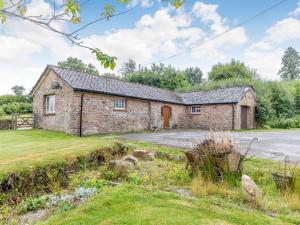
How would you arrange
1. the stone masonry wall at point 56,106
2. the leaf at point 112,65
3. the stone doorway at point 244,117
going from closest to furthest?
the leaf at point 112,65
the stone masonry wall at point 56,106
the stone doorway at point 244,117

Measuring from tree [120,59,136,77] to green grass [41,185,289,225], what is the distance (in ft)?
159

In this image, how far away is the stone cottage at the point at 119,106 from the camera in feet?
46.9

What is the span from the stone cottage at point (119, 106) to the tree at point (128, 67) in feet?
98.1

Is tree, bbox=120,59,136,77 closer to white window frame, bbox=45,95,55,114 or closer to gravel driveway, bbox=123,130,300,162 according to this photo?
white window frame, bbox=45,95,55,114

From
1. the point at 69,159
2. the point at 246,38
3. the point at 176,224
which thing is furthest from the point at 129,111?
the point at 176,224

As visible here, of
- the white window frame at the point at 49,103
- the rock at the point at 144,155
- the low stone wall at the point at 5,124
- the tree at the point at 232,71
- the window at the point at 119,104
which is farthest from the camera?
the tree at the point at 232,71

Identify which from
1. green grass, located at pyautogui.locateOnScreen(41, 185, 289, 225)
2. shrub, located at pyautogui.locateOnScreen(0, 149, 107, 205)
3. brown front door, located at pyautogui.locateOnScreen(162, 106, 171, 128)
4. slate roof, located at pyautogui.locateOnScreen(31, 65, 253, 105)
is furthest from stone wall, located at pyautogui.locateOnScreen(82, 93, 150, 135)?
green grass, located at pyautogui.locateOnScreen(41, 185, 289, 225)

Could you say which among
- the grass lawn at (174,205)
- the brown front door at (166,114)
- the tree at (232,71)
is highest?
the tree at (232,71)

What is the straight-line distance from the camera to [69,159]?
6121 millimetres

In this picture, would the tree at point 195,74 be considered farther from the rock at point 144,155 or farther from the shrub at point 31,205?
the shrub at point 31,205

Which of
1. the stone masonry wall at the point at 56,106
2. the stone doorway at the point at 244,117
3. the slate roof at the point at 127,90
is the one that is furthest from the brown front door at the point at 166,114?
the stone masonry wall at the point at 56,106

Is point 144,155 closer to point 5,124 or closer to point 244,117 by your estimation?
point 5,124

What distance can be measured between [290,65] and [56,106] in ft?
200

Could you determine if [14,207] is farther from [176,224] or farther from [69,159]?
[176,224]
